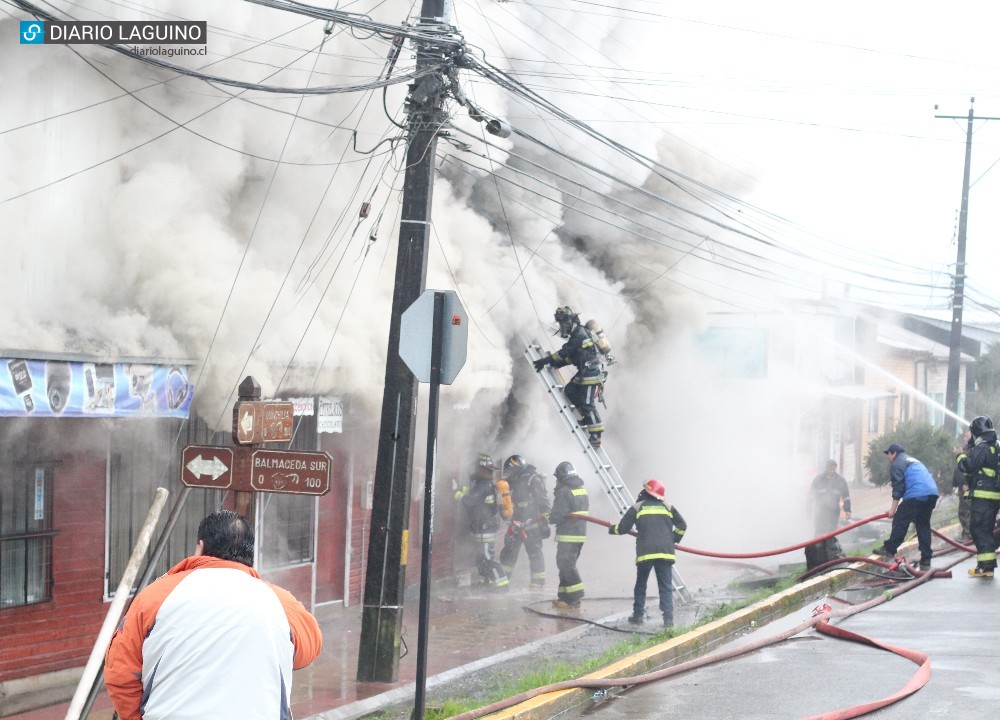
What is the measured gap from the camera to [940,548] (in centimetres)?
1498

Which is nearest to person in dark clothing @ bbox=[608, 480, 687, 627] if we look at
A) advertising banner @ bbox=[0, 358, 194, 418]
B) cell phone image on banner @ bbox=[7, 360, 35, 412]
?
advertising banner @ bbox=[0, 358, 194, 418]

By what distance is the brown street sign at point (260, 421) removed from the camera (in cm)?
671

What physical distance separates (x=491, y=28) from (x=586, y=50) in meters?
2.59

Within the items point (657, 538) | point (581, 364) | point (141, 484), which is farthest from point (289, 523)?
point (581, 364)

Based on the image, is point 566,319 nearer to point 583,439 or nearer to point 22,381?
point 583,439

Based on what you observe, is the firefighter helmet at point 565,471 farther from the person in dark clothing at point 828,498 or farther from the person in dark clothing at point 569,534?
the person in dark clothing at point 828,498

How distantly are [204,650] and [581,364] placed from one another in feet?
34.4

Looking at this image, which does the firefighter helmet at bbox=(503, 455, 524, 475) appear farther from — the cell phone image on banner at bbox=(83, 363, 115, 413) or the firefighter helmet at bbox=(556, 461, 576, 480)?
the cell phone image on banner at bbox=(83, 363, 115, 413)

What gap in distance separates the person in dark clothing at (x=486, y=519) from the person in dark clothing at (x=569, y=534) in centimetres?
120

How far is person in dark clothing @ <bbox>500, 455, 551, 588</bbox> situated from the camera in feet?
46.7

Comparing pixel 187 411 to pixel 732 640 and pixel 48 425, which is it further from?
pixel 732 640

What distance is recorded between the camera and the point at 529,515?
14.3 metres

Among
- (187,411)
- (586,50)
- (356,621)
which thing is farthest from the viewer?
(586,50)

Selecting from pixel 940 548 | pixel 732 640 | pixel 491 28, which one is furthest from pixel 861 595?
pixel 491 28
